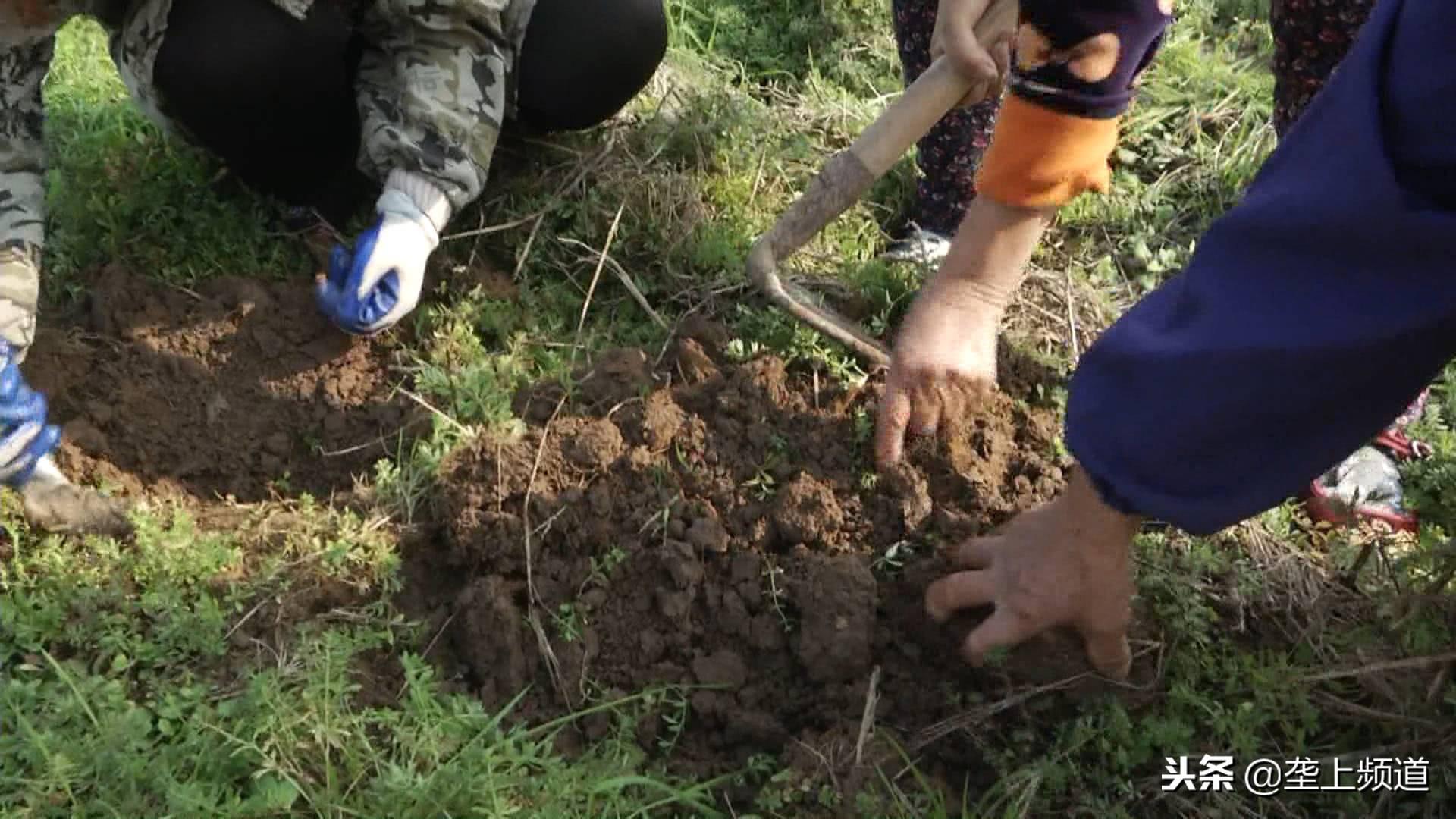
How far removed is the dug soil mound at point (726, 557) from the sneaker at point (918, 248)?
411 millimetres

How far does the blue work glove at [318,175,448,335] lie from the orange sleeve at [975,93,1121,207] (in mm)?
877

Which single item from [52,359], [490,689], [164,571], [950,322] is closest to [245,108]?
[52,359]

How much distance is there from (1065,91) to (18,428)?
4.94 feet

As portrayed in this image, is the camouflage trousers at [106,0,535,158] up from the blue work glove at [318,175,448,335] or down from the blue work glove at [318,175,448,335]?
up

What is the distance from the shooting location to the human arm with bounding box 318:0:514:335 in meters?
1.86

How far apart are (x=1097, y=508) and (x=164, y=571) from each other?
121 centimetres

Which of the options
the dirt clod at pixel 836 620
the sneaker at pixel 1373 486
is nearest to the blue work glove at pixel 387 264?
the dirt clod at pixel 836 620

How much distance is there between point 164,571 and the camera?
162 centimetres

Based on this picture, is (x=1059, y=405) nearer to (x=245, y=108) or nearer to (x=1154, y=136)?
(x=1154, y=136)

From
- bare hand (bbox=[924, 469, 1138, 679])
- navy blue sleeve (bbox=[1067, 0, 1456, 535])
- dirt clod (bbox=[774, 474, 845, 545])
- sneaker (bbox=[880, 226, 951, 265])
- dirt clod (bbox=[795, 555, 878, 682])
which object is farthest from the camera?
sneaker (bbox=[880, 226, 951, 265])

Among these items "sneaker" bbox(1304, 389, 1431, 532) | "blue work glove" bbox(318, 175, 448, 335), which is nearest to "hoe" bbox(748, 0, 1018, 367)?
"blue work glove" bbox(318, 175, 448, 335)

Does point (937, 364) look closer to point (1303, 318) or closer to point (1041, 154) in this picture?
point (1041, 154)

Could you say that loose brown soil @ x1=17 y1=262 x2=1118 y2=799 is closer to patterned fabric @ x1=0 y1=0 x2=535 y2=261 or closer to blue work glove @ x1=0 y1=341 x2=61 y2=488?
blue work glove @ x1=0 y1=341 x2=61 y2=488

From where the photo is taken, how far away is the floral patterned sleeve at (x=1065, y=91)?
1.57 meters
